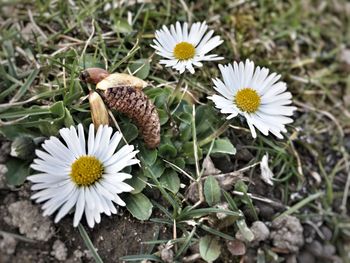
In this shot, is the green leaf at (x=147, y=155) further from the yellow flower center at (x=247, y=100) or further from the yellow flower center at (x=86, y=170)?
the yellow flower center at (x=247, y=100)

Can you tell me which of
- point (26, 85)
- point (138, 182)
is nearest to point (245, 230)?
point (138, 182)

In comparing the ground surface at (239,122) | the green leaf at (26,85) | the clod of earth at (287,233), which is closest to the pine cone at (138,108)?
the ground surface at (239,122)

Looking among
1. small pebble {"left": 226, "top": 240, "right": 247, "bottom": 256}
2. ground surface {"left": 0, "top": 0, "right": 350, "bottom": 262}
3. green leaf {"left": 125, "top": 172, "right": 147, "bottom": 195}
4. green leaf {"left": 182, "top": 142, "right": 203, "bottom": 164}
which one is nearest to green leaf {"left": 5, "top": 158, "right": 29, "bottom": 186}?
ground surface {"left": 0, "top": 0, "right": 350, "bottom": 262}

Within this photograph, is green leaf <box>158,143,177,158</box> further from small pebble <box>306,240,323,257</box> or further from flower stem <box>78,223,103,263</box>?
small pebble <box>306,240,323,257</box>

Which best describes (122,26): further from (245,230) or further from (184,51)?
(245,230)

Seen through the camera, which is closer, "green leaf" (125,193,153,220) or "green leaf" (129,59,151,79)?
"green leaf" (125,193,153,220)

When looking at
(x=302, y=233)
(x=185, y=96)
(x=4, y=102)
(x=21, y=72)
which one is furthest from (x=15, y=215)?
(x=302, y=233)
